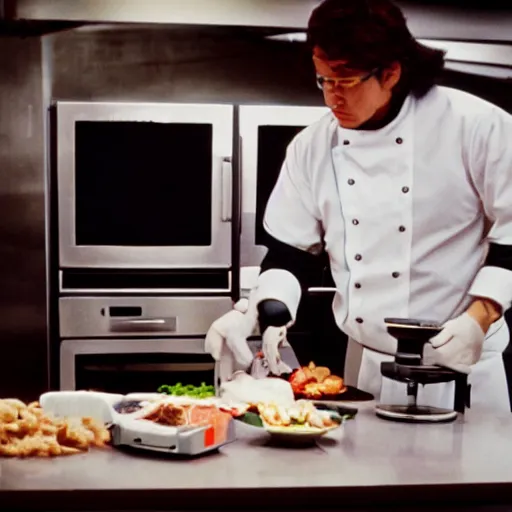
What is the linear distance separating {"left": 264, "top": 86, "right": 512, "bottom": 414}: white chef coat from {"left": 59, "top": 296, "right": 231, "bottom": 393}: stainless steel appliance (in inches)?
26.5

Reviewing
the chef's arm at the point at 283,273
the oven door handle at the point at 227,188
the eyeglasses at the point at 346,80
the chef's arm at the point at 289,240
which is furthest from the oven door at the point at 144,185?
the eyeglasses at the point at 346,80

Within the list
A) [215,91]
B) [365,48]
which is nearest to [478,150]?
[365,48]

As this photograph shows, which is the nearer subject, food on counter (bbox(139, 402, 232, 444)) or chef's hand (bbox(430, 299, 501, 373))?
food on counter (bbox(139, 402, 232, 444))

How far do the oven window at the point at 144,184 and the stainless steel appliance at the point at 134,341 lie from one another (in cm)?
25

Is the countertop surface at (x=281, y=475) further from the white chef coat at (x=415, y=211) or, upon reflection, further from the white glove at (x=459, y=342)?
the white chef coat at (x=415, y=211)

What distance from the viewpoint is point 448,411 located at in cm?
208

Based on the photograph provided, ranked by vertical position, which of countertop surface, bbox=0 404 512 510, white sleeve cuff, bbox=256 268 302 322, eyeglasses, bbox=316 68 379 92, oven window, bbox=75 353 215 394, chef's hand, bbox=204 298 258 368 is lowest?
oven window, bbox=75 353 215 394

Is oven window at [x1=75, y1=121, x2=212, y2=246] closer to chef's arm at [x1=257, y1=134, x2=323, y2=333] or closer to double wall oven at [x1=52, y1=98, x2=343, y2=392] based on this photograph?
double wall oven at [x1=52, y1=98, x2=343, y2=392]

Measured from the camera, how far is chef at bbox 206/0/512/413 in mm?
2699

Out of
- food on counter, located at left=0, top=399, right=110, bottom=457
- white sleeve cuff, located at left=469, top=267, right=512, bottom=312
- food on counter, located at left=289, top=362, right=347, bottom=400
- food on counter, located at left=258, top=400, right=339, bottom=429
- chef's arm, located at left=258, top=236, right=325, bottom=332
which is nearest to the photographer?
food on counter, located at left=0, top=399, right=110, bottom=457

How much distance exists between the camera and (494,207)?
272cm

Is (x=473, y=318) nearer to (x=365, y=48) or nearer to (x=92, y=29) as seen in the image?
(x=365, y=48)

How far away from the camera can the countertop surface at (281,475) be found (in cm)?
147

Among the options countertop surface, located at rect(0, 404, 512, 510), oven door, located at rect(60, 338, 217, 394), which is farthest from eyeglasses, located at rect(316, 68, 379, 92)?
countertop surface, located at rect(0, 404, 512, 510)
